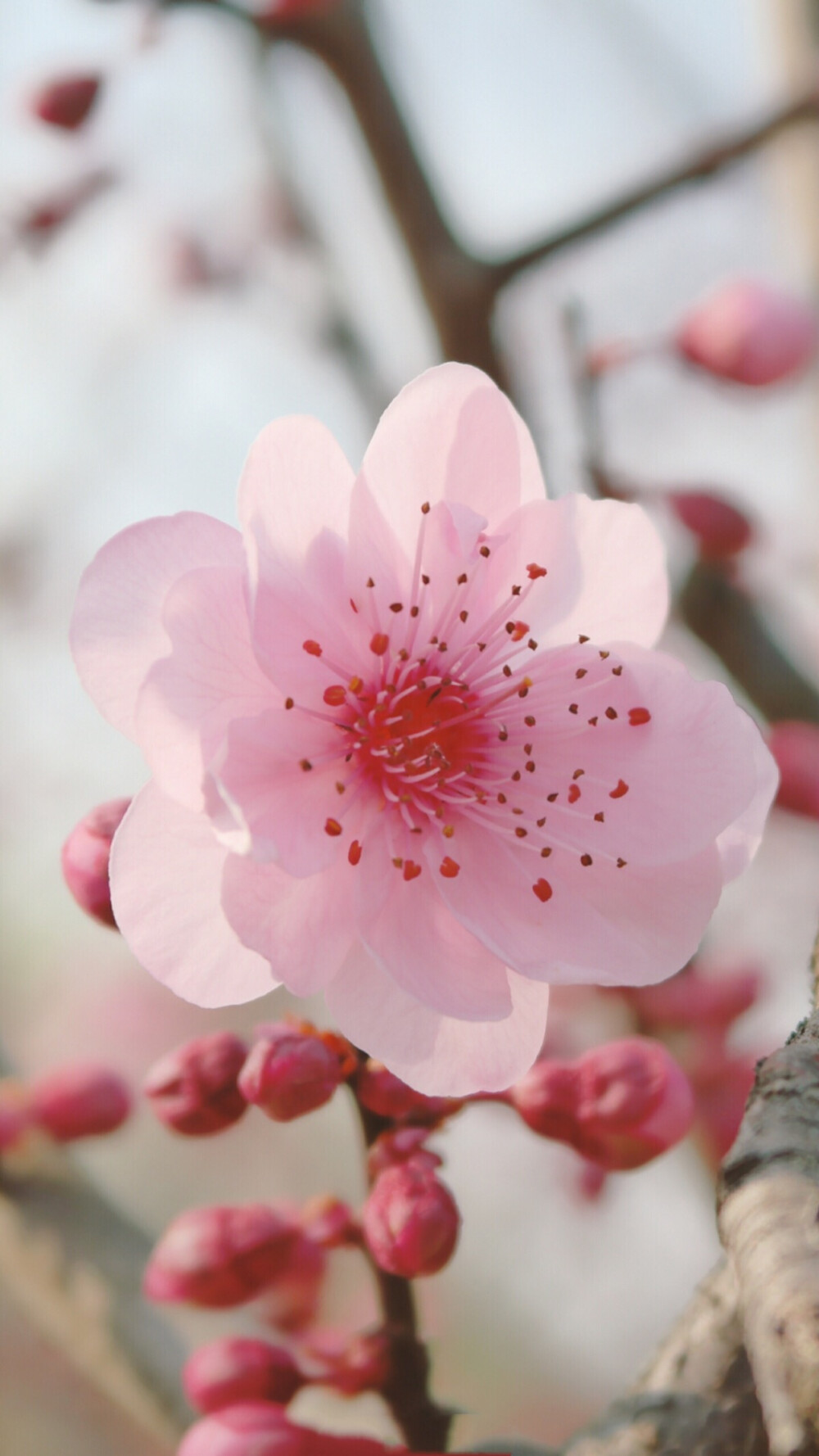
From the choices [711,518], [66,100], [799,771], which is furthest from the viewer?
[66,100]

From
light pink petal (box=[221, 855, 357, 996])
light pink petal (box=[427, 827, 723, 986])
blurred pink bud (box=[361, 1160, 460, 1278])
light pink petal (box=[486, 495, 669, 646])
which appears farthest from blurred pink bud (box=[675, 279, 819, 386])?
blurred pink bud (box=[361, 1160, 460, 1278])

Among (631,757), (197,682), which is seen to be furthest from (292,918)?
(631,757)

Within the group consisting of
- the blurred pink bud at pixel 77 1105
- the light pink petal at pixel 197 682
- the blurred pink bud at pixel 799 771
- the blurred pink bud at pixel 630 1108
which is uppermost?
the light pink petal at pixel 197 682

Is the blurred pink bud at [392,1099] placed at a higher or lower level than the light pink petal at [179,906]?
lower

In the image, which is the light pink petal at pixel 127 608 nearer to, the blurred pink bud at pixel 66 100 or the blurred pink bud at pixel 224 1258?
the blurred pink bud at pixel 224 1258

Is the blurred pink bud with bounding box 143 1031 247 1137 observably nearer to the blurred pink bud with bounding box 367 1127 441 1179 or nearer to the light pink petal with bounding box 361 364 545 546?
the blurred pink bud with bounding box 367 1127 441 1179

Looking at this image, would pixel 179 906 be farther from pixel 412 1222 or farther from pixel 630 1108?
pixel 630 1108

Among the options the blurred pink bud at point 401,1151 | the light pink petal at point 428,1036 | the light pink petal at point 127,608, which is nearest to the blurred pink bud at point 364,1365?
the blurred pink bud at point 401,1151
